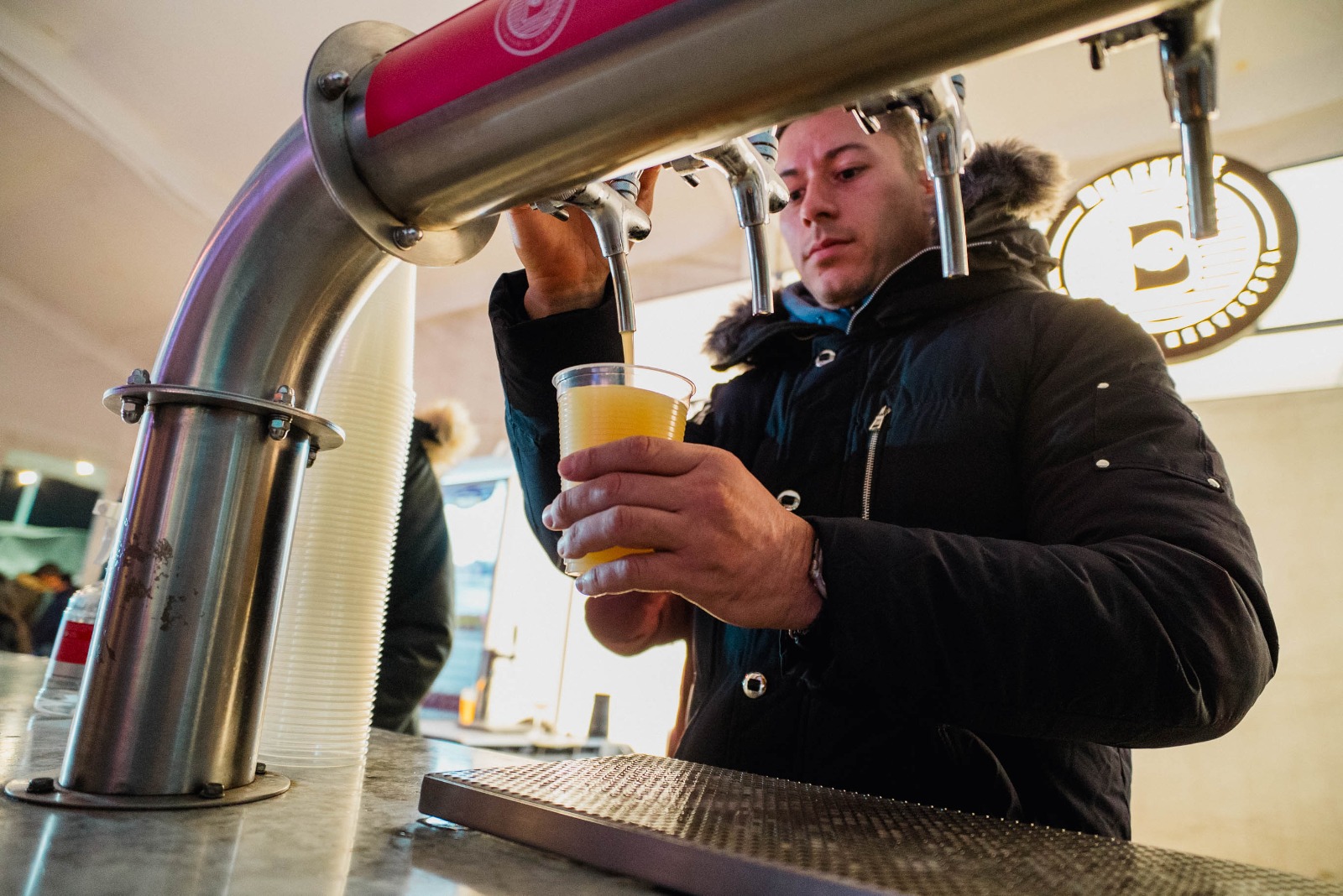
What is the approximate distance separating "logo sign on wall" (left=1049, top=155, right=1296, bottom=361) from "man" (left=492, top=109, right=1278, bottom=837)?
1.59 m

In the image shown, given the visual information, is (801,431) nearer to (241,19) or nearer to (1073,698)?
(1073,698)

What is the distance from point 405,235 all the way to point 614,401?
20 cm

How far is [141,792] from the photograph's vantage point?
1.61 ft

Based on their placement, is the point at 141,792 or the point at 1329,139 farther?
the point at 1329,139

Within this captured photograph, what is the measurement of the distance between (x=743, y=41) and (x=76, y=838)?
0.54m

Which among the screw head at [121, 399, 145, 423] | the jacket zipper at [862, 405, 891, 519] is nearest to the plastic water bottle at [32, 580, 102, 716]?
the screw head at [121, 399, 145, 423]

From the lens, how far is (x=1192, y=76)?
39 cm

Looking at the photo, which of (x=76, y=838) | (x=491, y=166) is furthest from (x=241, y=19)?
(x=76, y=838)

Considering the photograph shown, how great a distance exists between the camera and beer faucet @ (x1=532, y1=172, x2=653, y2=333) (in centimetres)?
57

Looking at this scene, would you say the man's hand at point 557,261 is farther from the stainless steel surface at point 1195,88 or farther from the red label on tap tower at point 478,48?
the stainless steel surface at point 1195,88

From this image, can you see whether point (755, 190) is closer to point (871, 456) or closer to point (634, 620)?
point (871, 456)

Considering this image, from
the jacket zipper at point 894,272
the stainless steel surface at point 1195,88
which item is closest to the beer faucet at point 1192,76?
the stainless steel surface at point 1195,88

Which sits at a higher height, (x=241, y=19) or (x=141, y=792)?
(x=241, y=19)

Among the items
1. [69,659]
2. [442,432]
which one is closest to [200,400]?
[69,659]
